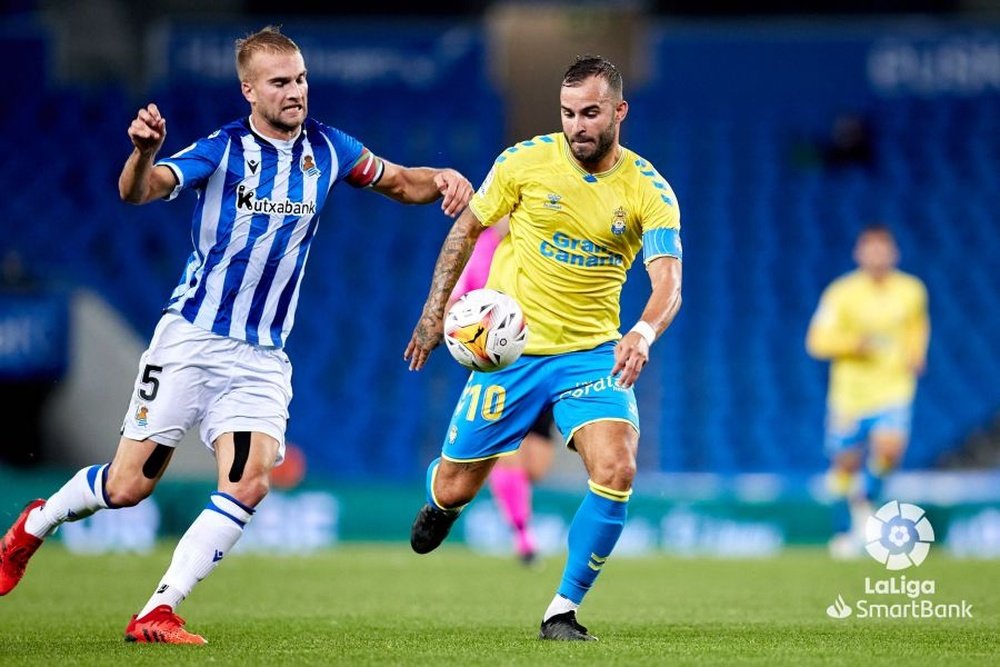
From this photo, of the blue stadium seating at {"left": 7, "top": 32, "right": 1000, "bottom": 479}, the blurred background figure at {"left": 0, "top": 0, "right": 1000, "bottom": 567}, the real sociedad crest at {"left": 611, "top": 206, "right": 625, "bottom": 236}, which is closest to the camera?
the real sociedad crest at {"left": 611, "top": 206, "right": 625, "bottom": 236}

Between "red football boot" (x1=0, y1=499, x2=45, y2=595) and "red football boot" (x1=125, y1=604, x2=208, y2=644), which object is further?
"red football boot" (x1=0, y1=499, x2=45, y2=595)

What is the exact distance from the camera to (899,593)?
857 centimetres

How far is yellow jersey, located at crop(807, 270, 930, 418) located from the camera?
40.1 feet

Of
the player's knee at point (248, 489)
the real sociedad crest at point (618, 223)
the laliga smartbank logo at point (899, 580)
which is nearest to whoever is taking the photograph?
the player's knee at point (248, 489)

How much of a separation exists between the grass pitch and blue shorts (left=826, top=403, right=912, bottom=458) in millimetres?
1031

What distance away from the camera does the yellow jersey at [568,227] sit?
6484 mm

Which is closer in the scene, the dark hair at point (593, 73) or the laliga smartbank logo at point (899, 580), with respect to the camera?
the dark hair at point (593, 73)

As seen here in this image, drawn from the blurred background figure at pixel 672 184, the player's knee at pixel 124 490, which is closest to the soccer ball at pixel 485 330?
the player's knee at pixel 124 490

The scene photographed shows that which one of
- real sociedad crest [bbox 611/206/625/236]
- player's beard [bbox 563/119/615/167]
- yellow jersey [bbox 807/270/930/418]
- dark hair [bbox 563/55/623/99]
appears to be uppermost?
yellow jersey [bbox 807/270/930/418]

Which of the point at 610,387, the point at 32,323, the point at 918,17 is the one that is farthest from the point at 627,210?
the point at 918,17

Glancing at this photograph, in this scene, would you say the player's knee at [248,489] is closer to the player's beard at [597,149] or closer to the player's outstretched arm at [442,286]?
the player's outstretched arm at [442,286]

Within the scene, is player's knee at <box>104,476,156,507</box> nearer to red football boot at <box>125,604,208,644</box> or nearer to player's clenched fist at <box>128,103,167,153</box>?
red football boot at <box>125,604,208,644</box>

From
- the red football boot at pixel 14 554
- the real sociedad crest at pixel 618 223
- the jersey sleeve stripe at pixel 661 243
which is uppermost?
the real sociedad crest at pixel 618 223

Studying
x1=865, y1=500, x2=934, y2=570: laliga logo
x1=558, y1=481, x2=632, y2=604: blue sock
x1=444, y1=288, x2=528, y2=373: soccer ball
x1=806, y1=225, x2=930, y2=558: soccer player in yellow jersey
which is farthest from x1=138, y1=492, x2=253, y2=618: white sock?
x1=806, y1=225, x2=930, y2=558: soccer player in yellow jersey
